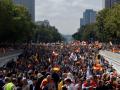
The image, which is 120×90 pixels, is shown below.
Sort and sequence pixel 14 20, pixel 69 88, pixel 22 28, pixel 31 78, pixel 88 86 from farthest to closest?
1. pixel 22 28
2. pixel 14 20
3. pixel 31 78
4. pixel 88 86
5. pixel 69 88

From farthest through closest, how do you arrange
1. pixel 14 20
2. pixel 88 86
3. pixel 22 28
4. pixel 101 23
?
pixel 101 23, pixel 22 28, pixel 14 20, pixel 88 86

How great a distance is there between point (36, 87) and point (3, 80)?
1.27 m

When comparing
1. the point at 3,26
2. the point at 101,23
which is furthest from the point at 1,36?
the point at 101,23

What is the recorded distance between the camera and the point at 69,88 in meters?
18.4

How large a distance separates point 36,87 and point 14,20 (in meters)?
97.3

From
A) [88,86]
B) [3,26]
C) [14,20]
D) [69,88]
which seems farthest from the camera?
[14,20]

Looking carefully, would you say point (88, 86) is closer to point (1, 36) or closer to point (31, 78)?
point (31, 78)

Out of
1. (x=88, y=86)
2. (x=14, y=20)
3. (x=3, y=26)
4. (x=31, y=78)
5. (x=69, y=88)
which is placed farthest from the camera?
(x=14, y=20)

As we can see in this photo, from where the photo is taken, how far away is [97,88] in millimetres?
18734

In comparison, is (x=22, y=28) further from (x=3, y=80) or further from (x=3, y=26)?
(x=3, y=80)

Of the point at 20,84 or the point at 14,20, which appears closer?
Answer: the point at 20,84

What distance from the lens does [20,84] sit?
61.4 ft

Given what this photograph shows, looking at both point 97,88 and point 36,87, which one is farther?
point 36,87

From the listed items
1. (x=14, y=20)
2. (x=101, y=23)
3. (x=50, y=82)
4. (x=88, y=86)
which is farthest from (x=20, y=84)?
(x=101, y=23)
